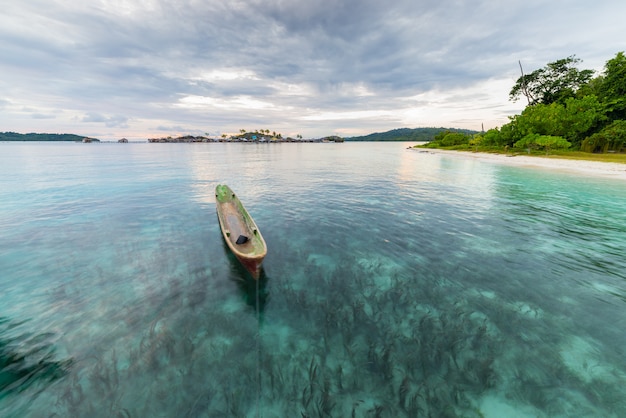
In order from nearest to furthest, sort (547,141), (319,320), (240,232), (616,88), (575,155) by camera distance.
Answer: (319,320)
(240,232)
(575,155)
(547,141)
(616,88)

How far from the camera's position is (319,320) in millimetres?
8492

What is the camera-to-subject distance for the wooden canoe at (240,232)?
31.4 feet

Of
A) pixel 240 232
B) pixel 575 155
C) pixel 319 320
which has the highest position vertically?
pixel 575 155

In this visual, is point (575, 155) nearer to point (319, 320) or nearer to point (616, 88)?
point (616, 88)

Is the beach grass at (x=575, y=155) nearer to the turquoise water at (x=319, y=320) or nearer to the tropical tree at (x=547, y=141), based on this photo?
the tropical tree at (x=547, y=141)

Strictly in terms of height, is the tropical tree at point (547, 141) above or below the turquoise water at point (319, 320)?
above

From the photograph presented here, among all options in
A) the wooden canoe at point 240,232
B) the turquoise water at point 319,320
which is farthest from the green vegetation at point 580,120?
the wooden canoe at point 240,232

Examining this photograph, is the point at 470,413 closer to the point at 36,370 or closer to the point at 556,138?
the point at 36,370

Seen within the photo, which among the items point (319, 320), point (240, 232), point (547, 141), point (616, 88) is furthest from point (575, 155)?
point (240, 232)

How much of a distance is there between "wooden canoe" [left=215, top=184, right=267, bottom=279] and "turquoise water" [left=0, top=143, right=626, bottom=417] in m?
1.42

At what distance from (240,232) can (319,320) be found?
7.49 metres

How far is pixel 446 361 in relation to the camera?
6832 mm

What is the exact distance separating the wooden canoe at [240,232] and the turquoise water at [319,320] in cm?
142

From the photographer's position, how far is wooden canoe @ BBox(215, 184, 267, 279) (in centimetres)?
958
